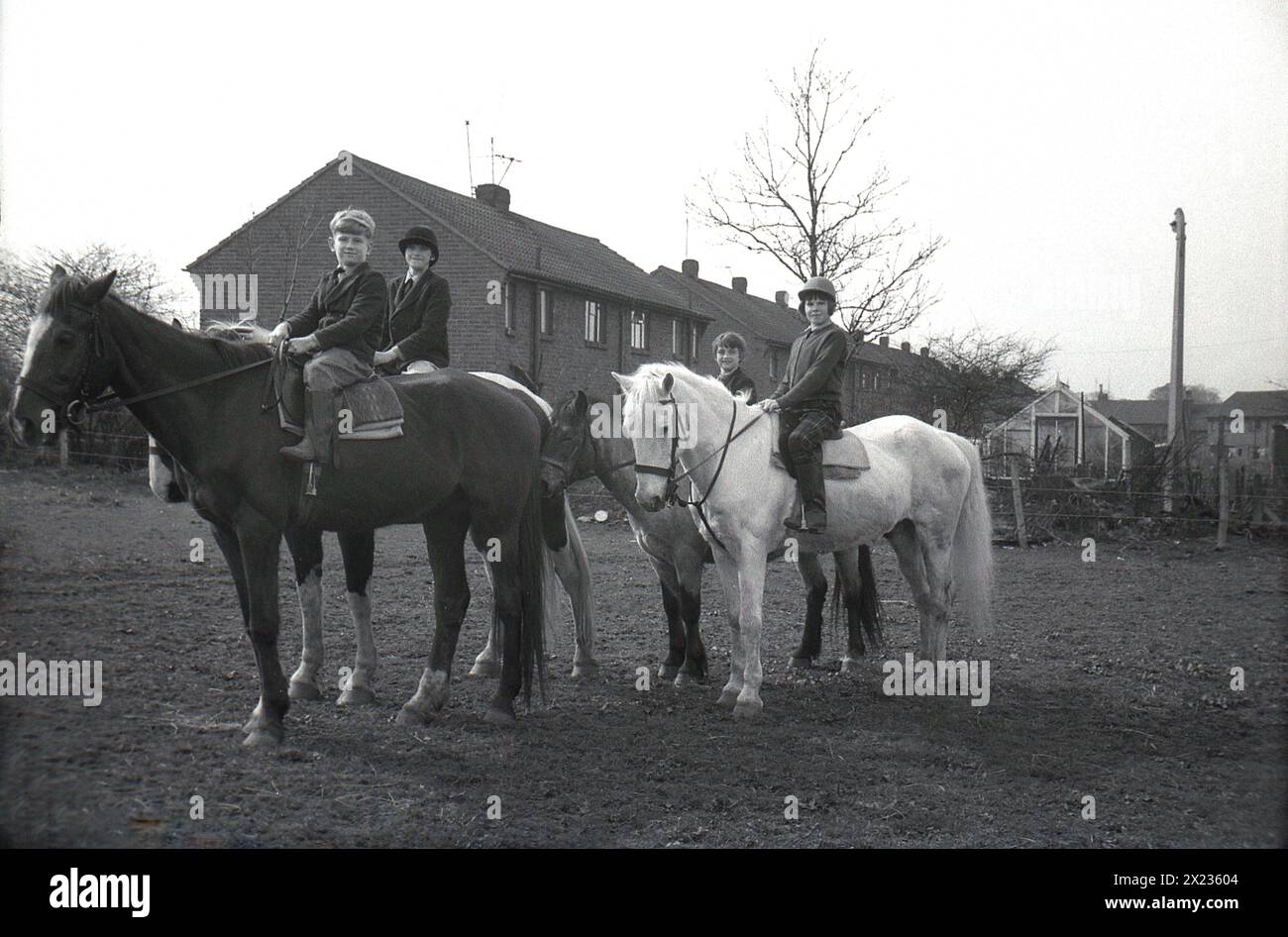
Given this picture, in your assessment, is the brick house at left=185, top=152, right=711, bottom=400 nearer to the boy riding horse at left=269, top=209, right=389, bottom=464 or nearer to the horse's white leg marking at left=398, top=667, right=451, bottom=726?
the boy riding horse at left=269, top=209, right=389, bottom=464

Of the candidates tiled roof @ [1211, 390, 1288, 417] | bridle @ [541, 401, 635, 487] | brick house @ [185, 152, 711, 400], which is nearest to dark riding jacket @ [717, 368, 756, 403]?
bridle @ [541, 401, 635, 487]

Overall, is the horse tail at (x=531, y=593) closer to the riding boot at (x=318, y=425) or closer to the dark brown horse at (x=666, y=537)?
the dark brown horse at (x=666, y=537)

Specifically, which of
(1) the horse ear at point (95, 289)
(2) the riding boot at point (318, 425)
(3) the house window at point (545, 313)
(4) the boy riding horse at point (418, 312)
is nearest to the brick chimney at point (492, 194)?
(3) the house window at point (545, 313)

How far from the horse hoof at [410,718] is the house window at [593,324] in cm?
2477

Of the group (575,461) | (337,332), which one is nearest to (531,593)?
(575,461)

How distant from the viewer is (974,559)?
7.61 metres

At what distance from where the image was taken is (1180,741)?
18.2ft

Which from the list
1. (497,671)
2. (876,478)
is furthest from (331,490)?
(876,478)

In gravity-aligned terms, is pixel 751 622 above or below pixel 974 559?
below

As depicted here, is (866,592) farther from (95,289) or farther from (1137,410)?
(1137,410)

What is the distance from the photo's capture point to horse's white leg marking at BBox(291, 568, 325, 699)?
582cm

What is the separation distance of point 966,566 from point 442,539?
14.2 ft

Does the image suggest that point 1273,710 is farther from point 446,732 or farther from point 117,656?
point 117,656

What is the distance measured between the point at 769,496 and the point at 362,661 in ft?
9.54
